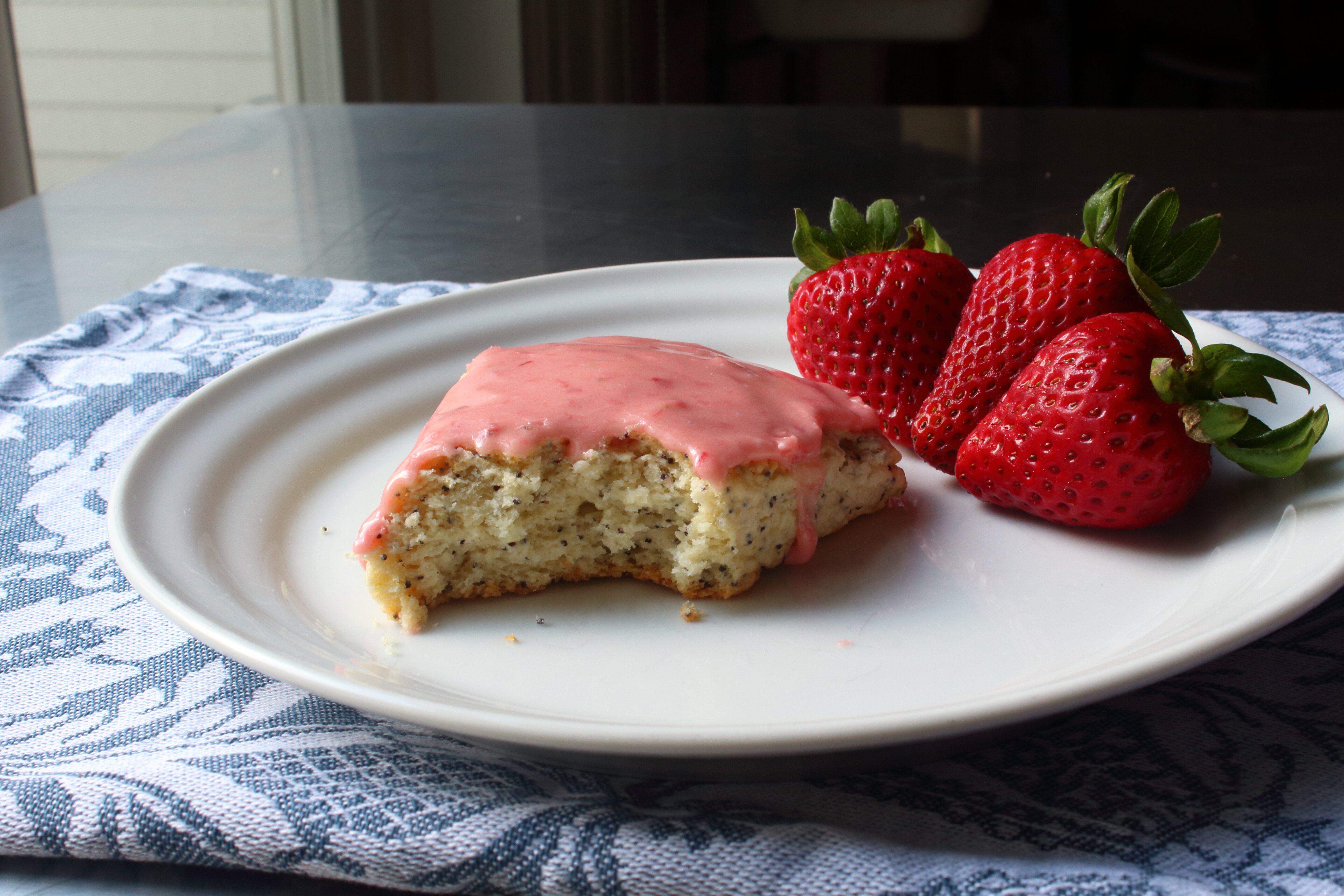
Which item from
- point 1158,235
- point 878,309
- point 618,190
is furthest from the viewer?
point 618,190

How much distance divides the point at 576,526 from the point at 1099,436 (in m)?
0.52

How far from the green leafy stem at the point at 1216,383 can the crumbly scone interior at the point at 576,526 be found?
383 millimetres

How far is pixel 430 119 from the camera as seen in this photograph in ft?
12.1

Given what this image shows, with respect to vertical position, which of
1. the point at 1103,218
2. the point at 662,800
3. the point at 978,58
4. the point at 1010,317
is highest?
the point at 1103,218

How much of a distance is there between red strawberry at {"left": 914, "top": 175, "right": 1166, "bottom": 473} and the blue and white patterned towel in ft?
1.26

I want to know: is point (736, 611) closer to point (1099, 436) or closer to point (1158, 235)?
point (1099, 436)

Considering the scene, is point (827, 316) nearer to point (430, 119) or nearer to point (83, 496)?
point (83, 496)

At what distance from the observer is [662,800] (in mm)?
868

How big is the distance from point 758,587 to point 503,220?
1.73 metres

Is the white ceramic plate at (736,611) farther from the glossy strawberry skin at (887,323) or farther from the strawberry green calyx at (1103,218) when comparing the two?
the strawberry green calyx at (1103,218)

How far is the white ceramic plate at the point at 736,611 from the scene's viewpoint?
0.83 m

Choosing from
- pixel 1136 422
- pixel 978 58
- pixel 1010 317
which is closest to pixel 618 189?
pixel 1010 317

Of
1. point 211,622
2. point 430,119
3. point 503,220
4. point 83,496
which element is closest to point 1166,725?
point 211,622

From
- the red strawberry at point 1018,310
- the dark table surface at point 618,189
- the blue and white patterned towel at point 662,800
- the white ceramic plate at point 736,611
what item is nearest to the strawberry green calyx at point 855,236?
the red strawberry at point 1018,310
